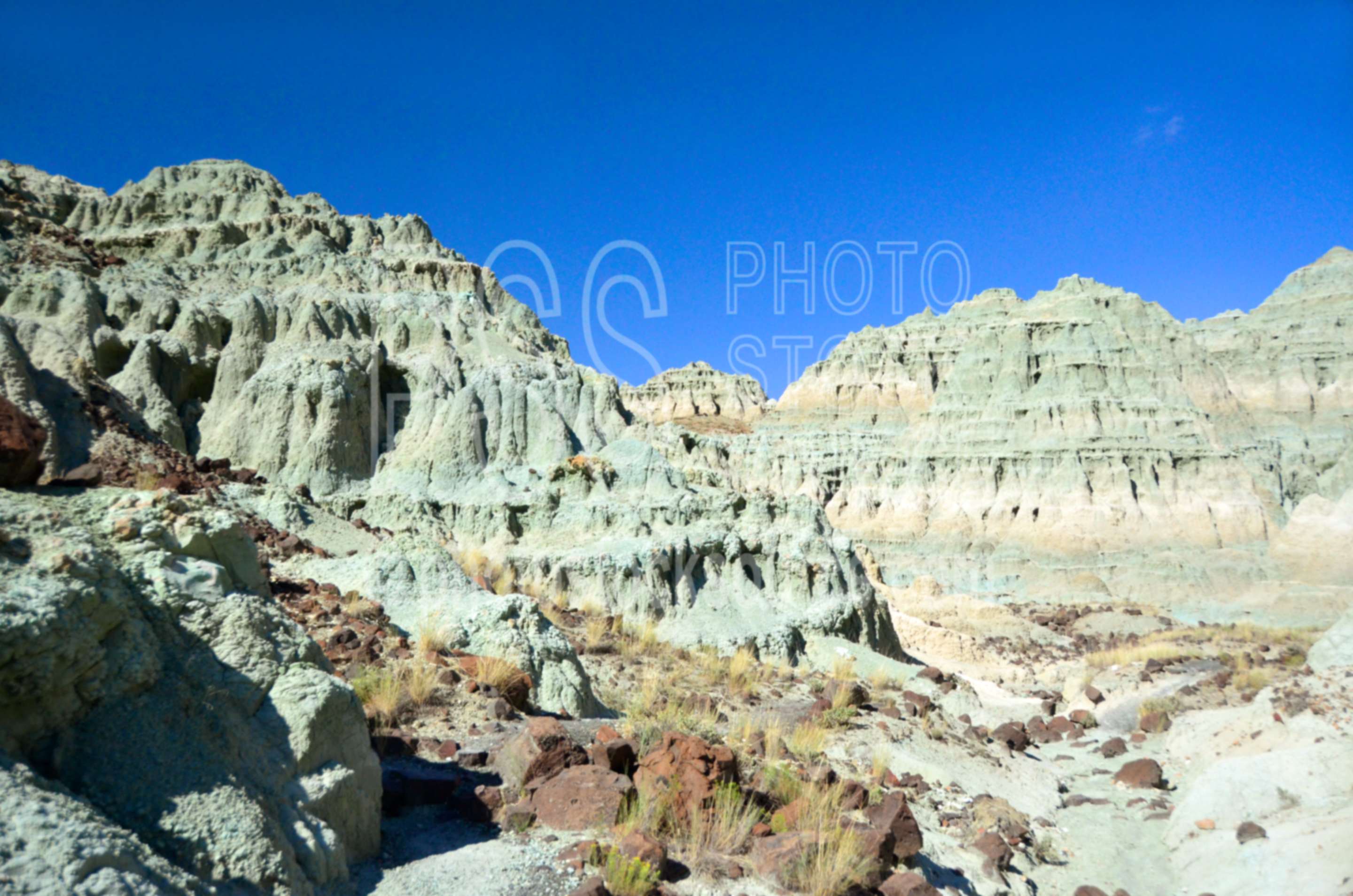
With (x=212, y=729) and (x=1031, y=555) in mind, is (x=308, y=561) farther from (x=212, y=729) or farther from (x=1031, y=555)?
(x=1031, y=555)

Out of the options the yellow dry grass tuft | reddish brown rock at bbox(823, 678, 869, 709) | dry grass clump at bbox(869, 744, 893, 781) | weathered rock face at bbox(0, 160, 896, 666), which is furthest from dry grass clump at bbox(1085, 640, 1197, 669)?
dry grass clump at bbox(869, 744, 893, 781)

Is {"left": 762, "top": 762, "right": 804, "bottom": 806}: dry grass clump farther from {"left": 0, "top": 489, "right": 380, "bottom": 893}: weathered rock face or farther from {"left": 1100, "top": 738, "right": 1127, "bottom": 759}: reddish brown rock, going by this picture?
{"left": 1100, "top": 738, "right": 1127, "bottom": 759}: reddish brown rock

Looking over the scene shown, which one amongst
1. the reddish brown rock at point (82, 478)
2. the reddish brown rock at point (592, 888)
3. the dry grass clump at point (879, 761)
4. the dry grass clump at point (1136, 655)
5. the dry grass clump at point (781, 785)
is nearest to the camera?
the reddish brown rock at point (592, 888)

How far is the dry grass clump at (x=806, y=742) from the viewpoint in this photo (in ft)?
26.4

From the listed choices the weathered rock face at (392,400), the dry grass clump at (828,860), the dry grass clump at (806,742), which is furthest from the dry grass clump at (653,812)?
the weathered rock face at (392,400)

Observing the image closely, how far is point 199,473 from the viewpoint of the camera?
11859mm

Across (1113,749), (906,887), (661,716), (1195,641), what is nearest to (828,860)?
(906,887)

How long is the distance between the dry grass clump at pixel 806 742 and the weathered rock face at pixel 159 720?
15.4ft

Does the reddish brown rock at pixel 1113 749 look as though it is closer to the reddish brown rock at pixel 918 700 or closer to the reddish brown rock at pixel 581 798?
the reddish brown rock at pixel 918 700

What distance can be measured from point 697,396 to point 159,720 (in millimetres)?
101684

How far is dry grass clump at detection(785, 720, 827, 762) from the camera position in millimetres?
8039

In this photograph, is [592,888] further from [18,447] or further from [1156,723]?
[1156,723]

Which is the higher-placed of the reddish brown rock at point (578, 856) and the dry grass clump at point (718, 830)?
the reddish brown rock at point (578, 856)

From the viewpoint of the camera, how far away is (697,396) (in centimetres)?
10481
